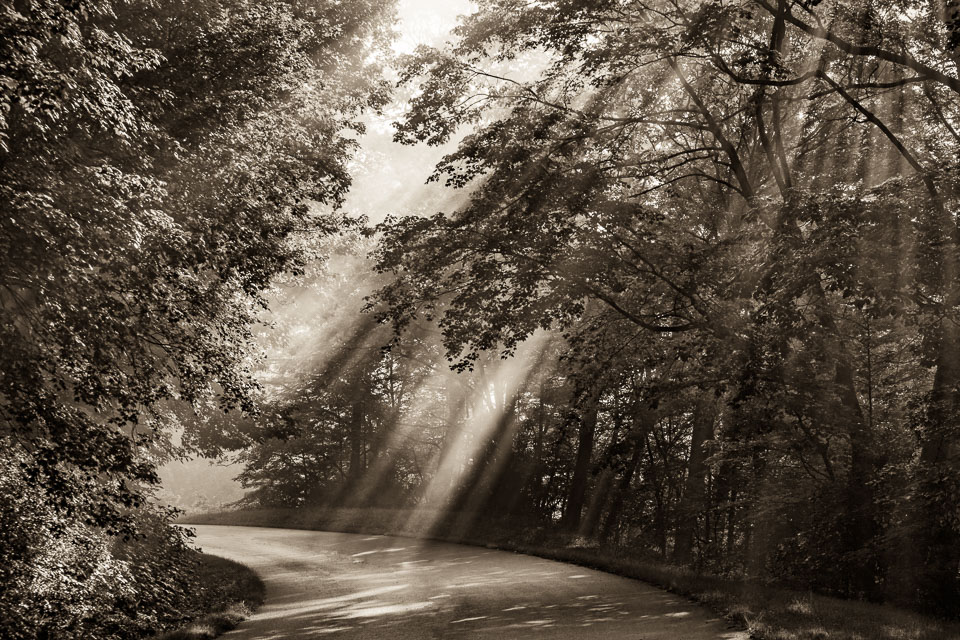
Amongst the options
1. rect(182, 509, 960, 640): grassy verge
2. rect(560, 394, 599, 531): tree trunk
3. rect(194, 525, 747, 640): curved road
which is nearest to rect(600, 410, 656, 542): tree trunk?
rect(560, 394, 599, 531): tree trunk

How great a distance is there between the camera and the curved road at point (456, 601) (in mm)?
9234

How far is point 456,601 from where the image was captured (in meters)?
11.5

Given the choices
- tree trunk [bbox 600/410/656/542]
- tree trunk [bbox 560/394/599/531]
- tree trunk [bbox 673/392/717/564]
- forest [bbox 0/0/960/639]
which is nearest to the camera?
forest [bbox 0/0/960/639]

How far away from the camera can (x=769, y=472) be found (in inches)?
604

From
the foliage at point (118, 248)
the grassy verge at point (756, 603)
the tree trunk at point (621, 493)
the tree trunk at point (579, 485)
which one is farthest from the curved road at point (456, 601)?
the tree trunk at point (579, 485)

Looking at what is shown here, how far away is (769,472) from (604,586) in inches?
182

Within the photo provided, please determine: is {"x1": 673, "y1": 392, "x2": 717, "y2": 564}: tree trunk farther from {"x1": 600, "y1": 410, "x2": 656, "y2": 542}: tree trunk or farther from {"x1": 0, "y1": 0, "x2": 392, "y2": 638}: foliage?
{"x1": 0, "y1": 0, "x2": 392, "y2": 638}: foliage

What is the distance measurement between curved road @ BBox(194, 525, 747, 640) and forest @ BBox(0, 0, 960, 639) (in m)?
2.27

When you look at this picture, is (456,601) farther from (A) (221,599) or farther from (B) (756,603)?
(B) (756,603)

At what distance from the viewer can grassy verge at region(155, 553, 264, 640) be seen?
9192mm

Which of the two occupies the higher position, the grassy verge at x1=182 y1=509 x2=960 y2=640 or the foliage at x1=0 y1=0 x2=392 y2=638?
the foliage at x1=0 y1=0 x2=392 y2=638

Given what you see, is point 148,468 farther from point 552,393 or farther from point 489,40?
point 552,393

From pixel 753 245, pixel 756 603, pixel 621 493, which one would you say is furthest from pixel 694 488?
pixel 756 603

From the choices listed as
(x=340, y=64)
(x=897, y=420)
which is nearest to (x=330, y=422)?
(x=340, y=64)
